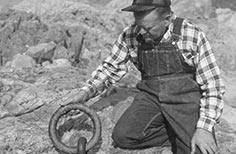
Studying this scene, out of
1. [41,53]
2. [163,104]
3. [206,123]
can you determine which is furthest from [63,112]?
[41,53]

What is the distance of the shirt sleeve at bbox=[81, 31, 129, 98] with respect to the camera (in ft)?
13.6

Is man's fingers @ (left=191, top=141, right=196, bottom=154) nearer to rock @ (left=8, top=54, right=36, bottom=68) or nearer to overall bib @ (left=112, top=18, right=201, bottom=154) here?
overall bib @ (left=112, top=18, right=201, bottom=154)

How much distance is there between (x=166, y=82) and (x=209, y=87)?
1.52ft

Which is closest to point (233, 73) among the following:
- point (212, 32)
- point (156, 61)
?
point (212, 32)

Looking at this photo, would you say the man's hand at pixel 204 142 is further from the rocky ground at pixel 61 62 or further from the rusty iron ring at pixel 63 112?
the rusty iron ring at pixel 63 112

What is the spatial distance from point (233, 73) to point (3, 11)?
6.15 metres

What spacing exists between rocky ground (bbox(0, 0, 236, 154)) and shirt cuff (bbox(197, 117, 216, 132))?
742 millimetres

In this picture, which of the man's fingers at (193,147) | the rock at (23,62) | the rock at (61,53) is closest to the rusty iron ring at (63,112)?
the man's fingers at (193,147)

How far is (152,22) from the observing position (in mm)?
3646

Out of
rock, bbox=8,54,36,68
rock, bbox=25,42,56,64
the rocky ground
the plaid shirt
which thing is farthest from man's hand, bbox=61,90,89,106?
rock, bbox=25,42,56,64

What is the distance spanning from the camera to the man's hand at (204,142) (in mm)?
3445

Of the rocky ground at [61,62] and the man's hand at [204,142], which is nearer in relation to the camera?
the man's hand at [204,142]

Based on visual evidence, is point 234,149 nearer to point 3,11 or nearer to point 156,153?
point 156,153

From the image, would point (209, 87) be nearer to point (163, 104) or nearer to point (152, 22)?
point (163, 104)
